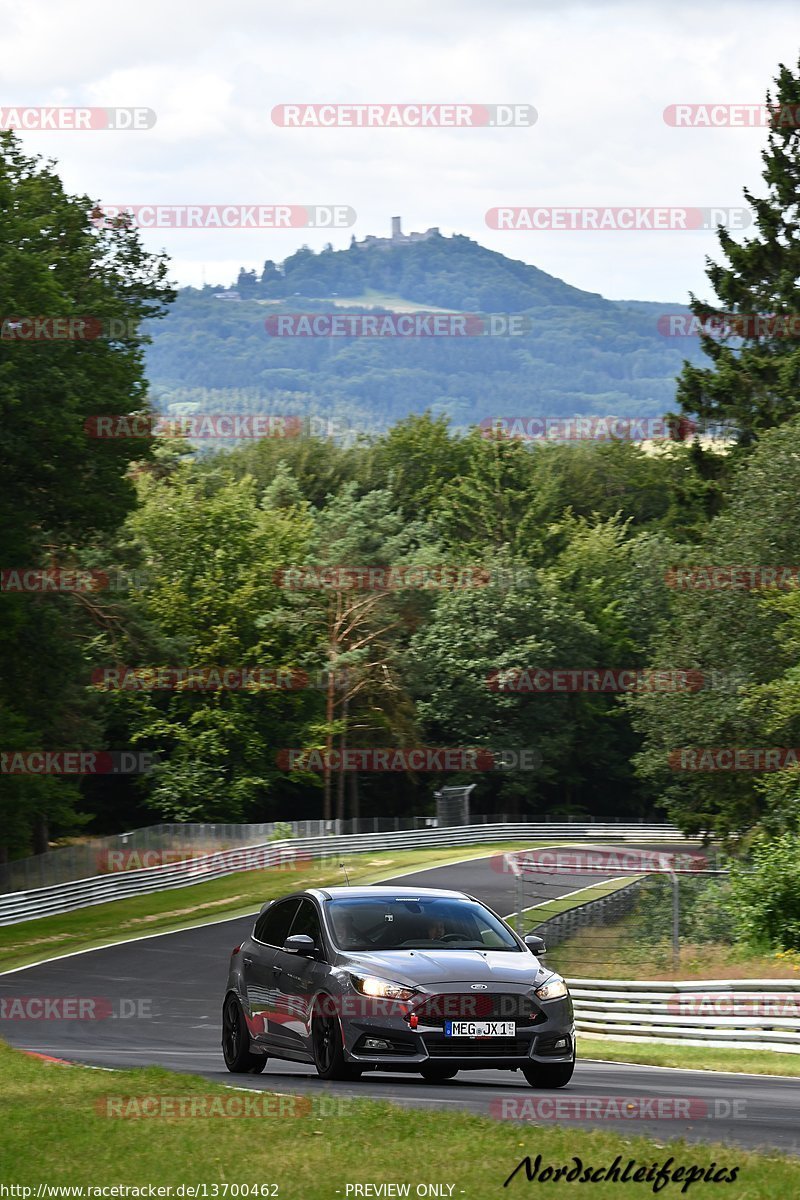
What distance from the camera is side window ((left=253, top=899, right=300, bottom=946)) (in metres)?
14.5

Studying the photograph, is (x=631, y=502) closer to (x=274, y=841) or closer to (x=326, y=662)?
(x=326, y=662)

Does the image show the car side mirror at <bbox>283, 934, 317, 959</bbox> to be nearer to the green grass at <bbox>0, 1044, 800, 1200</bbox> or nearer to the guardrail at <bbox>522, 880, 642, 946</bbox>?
the green grass at <bbox>0, 1044, 800, 1200</bbox>

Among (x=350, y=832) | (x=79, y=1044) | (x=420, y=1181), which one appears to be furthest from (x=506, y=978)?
(x=350, y=832)

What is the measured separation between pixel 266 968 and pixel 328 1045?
149 centimetres

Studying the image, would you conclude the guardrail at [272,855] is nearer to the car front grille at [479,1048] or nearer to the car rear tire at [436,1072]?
the car rear tire at [436,1072]

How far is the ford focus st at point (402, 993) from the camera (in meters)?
12.6

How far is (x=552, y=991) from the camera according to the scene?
13.0m

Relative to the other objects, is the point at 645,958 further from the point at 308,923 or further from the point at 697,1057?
the point at 308,923

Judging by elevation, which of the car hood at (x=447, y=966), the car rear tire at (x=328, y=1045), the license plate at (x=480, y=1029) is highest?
the car hood at (x=447, y=966)

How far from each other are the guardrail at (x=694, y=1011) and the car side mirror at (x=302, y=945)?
345 inches

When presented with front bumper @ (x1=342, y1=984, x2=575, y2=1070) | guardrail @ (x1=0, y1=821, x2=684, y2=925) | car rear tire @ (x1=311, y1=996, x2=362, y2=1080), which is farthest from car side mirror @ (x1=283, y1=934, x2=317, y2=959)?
guardrail @ (x1=0, y1=821, x2=684, y2=925)

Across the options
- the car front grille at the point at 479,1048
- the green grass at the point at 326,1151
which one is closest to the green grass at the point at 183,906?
the car front grille at the point at 479,1048

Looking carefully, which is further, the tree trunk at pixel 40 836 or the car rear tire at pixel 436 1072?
the tree trunk at pixel 40 836

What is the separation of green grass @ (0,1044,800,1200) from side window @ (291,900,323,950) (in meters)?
2.47
